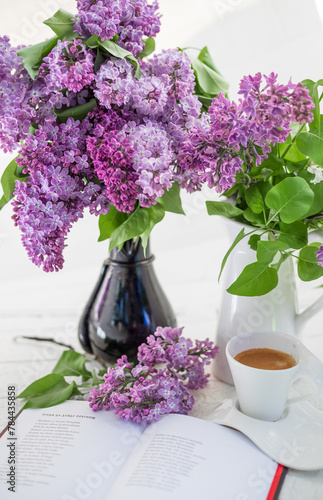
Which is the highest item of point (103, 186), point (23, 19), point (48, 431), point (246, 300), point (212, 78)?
point (23, 19)

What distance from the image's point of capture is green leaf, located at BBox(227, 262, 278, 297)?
0.58 meters

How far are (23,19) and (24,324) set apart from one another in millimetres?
612

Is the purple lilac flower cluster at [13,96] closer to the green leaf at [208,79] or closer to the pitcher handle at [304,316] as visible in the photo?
the green leaf at [208,79]

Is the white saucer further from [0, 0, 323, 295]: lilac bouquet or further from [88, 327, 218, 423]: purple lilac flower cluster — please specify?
[0, 0, 323, 295]: lilac bouquet

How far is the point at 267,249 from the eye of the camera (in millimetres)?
562

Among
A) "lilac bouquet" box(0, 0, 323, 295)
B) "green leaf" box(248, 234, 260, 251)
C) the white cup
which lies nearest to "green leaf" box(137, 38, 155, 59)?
"lilac bouquet" box(0, 0, 323, 295)

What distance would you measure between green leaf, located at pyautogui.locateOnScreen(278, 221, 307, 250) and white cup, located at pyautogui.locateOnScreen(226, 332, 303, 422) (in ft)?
0.45

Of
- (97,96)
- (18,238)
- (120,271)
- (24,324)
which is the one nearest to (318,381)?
(120,271)

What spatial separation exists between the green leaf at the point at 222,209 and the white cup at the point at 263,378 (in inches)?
6.2

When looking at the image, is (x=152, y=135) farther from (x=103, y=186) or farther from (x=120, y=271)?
(x=120, y=271)

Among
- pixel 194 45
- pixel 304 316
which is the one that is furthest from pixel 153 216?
pixel 194 45

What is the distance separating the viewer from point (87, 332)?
840 mm

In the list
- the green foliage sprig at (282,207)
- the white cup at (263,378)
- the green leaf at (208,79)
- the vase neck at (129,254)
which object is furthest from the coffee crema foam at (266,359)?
the green leaf at (208,79)

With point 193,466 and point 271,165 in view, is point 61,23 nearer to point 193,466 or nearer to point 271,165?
point 271,165
